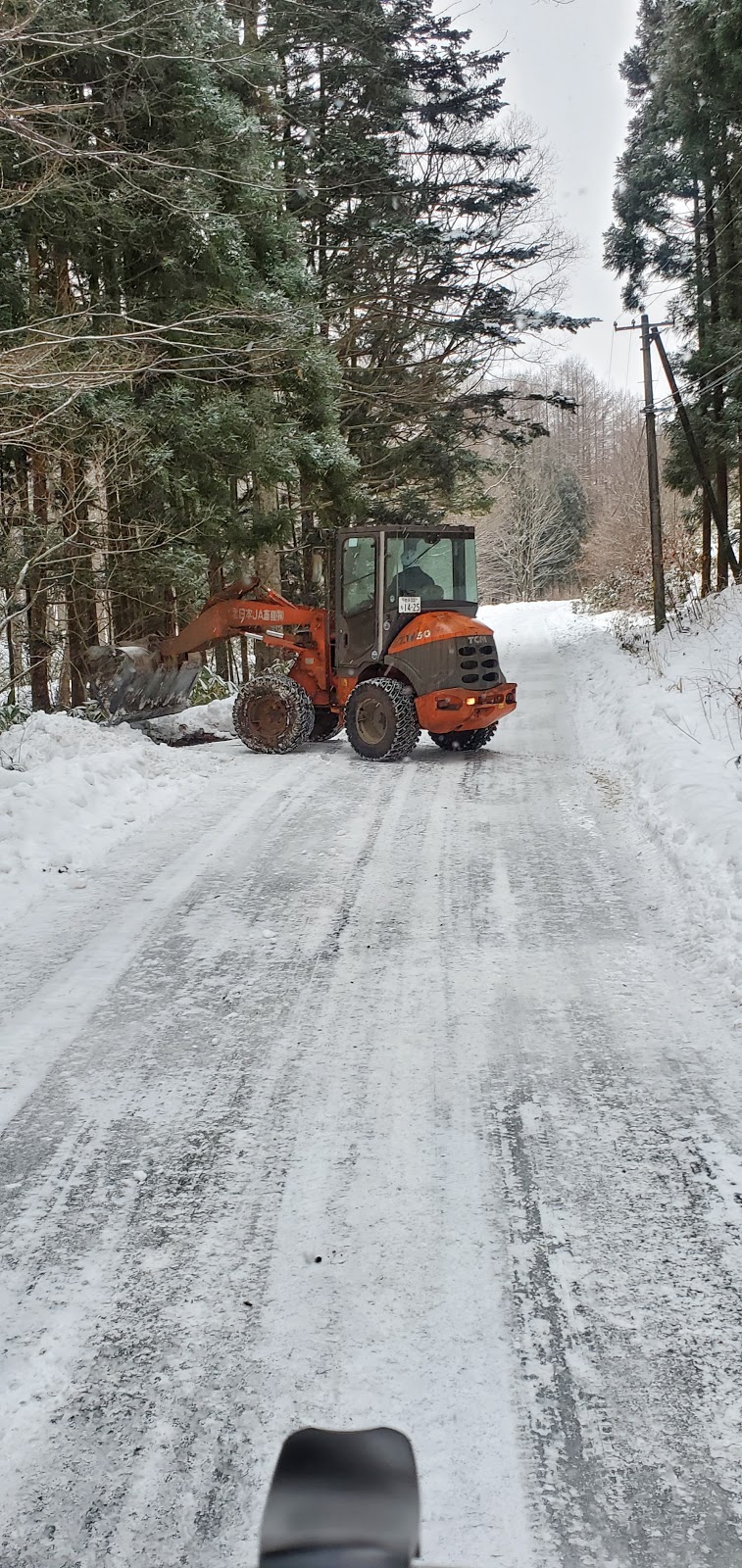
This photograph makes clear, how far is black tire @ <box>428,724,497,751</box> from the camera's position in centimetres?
1070

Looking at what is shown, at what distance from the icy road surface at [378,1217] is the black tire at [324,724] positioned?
607 cm

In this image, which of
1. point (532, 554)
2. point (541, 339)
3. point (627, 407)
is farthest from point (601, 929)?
point (627, 407)

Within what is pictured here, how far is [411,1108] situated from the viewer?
140 inches

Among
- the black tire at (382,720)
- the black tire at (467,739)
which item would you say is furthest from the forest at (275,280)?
the black tire at (467,739)

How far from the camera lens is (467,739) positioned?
1073 cm

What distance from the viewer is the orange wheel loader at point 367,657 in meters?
10.0

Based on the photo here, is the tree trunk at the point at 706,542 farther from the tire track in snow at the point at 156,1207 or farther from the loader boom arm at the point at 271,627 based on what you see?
the tire track in snow at the point at 156,1207

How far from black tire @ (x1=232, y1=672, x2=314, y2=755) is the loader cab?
2.00ft

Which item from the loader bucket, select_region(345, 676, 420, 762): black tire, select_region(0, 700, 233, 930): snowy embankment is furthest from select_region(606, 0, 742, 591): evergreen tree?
select_region(0, 700, 233, 930): snowy embankment

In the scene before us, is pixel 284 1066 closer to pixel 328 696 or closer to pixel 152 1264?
pixel 152 1264

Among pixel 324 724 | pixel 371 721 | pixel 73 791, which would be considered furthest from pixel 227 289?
pixel 73 791

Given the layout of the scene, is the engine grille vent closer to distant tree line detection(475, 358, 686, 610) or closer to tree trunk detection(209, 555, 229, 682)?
tree trunk detection(209, 555, 229, 682)

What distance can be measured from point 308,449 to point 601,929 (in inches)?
422

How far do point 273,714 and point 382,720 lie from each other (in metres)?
1.29
